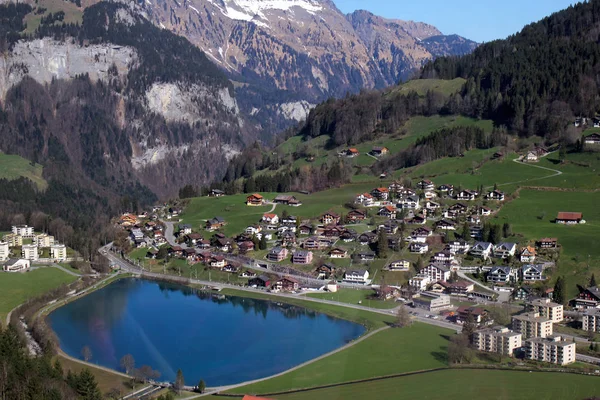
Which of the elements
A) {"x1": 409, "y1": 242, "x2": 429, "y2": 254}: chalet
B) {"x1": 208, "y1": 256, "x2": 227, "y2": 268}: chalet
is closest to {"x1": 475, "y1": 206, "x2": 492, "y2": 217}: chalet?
{"x1": 409, "y1": 242, "x2": 429, "y2": 254}: chalet

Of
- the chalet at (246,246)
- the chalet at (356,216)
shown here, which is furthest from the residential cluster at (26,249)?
the chalet at (356,216)

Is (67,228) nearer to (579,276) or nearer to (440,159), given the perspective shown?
(440,159)

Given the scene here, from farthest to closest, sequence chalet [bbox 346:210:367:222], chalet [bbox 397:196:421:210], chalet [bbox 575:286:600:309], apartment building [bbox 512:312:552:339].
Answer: chalet [bbox 397:196:421:210]
chalet [bbox 346:210:367:222]
chalet [bbox 575:286:600:309]
apartment building [bbox 512:312:552:339]

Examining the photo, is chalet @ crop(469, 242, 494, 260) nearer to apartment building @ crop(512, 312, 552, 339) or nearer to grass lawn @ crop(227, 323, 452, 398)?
grass lawn @ crop(227, 323, 452, 398)

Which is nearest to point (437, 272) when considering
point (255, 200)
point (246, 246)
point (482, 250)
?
point (482, 250)

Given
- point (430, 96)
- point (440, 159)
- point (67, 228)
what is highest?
point (430, 96)

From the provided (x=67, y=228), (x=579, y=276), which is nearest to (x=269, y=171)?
(x=67, y=228)
